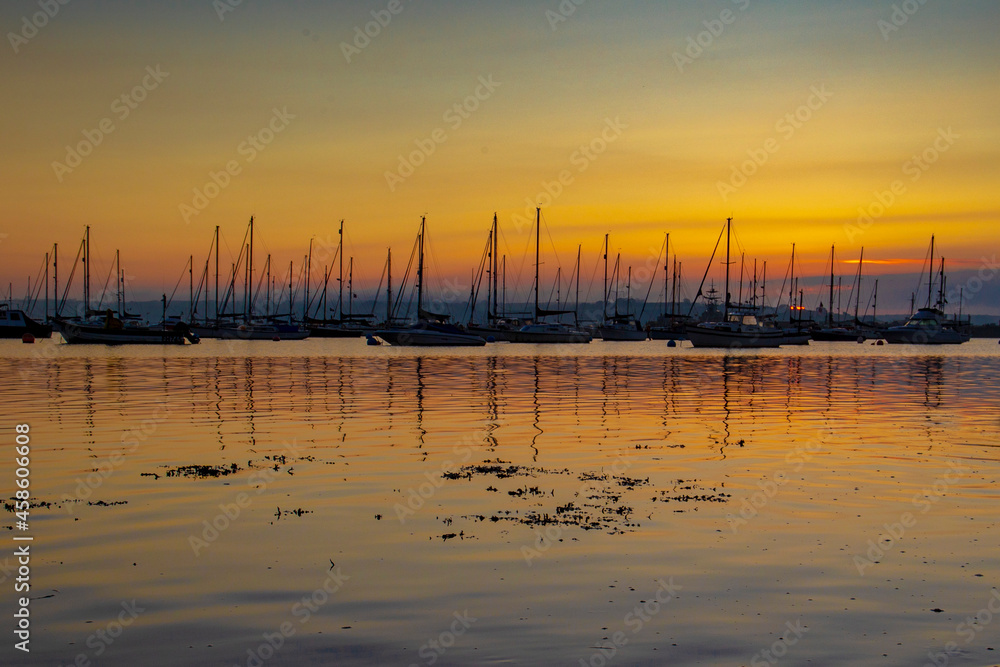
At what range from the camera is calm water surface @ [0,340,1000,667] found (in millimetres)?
9656

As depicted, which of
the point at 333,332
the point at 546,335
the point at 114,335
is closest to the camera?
the point at 114,335

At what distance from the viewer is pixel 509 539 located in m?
14.0

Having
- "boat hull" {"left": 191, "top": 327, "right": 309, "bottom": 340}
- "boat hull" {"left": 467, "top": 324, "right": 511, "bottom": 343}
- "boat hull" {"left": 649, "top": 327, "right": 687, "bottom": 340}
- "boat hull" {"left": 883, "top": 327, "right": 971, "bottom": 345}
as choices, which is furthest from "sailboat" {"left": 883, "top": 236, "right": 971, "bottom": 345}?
"boat hull" {"left": 191, "top": 327, "right": 309, "bottom": 340}

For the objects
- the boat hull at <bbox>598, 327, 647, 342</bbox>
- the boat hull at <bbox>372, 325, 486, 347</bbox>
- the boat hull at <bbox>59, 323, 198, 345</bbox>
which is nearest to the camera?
the boat hull at <bbox>59, 323, 198, 345</bbox>

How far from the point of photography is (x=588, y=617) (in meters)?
10.4

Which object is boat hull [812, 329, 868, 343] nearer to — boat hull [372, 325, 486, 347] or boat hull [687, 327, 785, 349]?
boat hull [687, 327, 785, 349]

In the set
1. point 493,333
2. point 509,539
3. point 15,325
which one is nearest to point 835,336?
point 493,333

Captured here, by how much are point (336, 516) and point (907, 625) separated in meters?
8.93

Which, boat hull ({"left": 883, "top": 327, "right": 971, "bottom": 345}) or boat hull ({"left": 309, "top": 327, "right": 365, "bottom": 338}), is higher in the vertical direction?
boat hull ({"left": 883, "top": 327, "right": 971, "bottom": 345})

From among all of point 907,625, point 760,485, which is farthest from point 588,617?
point 760,485

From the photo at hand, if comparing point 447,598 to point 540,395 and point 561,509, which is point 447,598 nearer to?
point 561,509

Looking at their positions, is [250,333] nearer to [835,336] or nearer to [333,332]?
[333,332]

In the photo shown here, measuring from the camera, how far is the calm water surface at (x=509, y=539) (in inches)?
380

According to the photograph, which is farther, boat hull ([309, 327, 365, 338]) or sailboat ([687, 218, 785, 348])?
boat hull ([309, 327, 365, 338])
